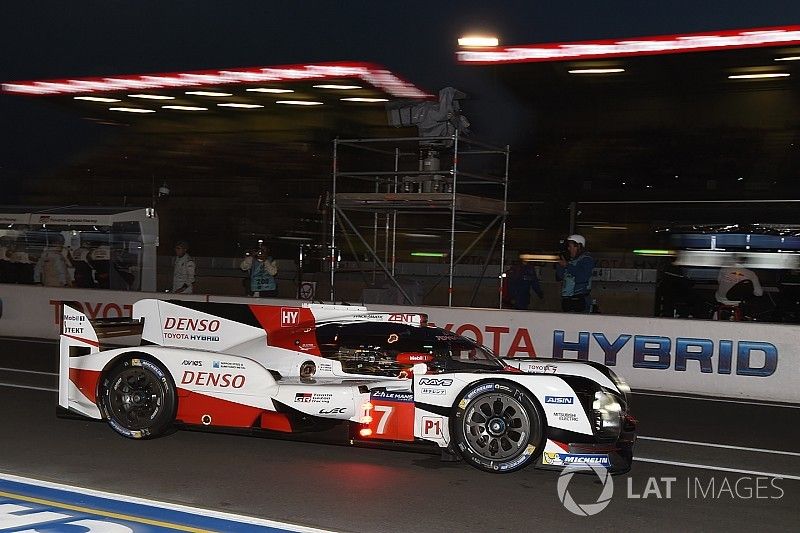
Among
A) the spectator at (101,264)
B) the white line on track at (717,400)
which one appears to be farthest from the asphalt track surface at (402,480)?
the spectator at (101,264)

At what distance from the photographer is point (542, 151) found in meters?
25.6

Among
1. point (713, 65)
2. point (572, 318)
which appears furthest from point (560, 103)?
point (572, 318)

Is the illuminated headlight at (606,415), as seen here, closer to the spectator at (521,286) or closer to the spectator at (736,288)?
the spectator at (736,288)

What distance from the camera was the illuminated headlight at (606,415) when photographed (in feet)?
20.9

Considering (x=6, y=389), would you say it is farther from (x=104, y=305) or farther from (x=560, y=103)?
(x=560, y=103)

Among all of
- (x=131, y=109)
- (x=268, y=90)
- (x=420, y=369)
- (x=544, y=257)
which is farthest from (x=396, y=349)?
(x=131, y=109)

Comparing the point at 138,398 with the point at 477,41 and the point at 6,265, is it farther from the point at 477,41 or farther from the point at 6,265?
the point at 6,265

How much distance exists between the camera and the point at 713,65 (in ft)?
49.0

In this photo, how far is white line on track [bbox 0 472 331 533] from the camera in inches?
200

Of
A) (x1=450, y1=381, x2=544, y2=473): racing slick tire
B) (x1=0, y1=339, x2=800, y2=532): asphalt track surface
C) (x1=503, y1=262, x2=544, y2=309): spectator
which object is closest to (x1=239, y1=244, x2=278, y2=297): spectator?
(x1=503, y1=262, x2=544, y2=309): spectator

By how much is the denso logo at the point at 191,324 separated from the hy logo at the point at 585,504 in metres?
3.41

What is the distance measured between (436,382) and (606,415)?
4.25ft

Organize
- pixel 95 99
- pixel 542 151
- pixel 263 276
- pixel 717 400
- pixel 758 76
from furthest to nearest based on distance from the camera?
pixel 542 151
pixel 95 99
pixel 758 76
pixel 263 276
pixel 717 400

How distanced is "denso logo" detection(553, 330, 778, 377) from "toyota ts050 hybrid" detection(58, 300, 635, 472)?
13.2 feet
